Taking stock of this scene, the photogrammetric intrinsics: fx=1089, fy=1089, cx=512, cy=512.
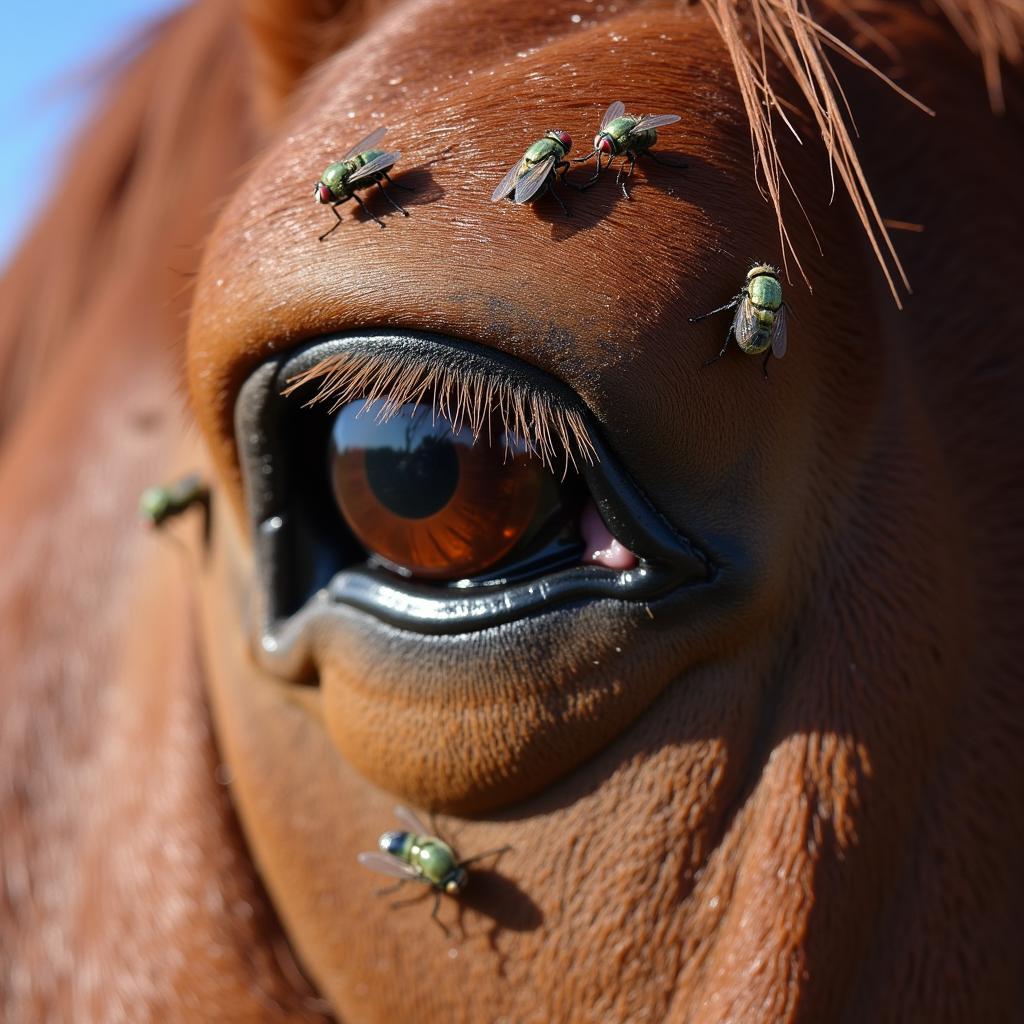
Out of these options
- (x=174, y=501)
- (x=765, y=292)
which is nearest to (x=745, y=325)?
(x=765, y=292)

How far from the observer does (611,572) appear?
3.06 ft

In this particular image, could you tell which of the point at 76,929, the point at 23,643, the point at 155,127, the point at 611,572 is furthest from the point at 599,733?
the point at 155,127

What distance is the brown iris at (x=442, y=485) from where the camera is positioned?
0.94m

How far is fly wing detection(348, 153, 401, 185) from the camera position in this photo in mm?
882

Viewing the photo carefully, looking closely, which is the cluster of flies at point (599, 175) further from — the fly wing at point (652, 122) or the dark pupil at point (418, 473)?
the dark pupil at point (418, 473)

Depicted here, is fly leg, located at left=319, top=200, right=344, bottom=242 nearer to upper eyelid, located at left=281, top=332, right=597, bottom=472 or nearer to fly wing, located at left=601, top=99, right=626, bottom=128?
upper eyelid, located at left=281, top=332, right=597, bottom=472

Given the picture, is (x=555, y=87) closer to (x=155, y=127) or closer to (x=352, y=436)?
(x=352, y=436)

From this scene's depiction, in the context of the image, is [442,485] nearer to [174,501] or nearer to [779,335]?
[779,335]

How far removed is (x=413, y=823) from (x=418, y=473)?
0.35 metres

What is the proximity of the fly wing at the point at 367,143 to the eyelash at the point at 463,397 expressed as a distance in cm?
17

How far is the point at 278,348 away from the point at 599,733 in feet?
1.44

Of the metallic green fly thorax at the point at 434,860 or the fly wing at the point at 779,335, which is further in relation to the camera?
the metallic green fly thorax at the point at 434,860

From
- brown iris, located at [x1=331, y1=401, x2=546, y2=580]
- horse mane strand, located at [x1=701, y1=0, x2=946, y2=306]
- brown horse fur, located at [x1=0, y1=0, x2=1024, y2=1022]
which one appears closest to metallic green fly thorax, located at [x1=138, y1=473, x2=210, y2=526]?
brown horse fur, located at [x1=0, y1=0, x2=1024, y2=1022]

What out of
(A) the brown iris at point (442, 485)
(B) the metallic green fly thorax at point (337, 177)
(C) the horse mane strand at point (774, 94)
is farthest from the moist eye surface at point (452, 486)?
(C) the horse mane strand at point (774, 94)
